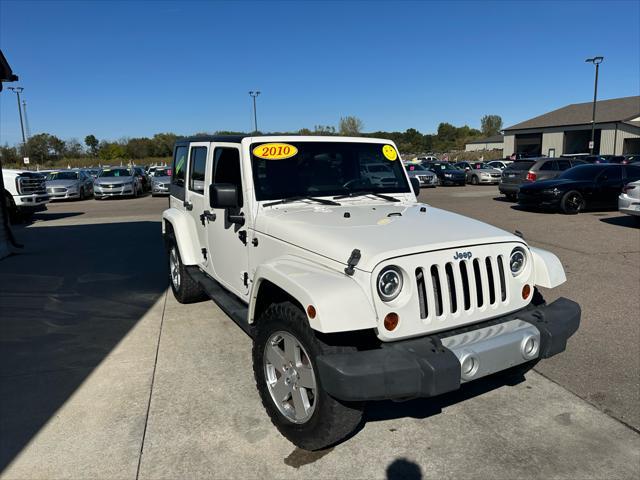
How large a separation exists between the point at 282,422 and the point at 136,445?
3.13ft

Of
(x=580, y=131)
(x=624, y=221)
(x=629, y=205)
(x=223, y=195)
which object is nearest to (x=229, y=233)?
(x=223, y=195)

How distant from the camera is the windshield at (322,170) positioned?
155 inches

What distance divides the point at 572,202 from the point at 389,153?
11.5 meters

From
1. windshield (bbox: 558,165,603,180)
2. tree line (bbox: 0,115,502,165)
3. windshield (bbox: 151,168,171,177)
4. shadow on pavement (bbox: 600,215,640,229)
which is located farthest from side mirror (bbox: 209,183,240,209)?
tree line (bbox: 0,115,502,165)

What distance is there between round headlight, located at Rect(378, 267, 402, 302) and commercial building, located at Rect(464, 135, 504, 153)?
87.9 m

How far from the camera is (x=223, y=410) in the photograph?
3490 millimetres

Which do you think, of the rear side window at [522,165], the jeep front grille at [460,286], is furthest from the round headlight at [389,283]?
the rear side window at [522,165]

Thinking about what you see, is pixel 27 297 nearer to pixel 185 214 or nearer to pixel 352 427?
pixel 185 214

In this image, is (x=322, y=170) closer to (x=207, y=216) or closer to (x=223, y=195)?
(x=223, y=195)

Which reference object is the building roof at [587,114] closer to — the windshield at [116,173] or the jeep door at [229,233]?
the windshield at [116,173]

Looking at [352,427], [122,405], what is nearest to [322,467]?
[352,427]

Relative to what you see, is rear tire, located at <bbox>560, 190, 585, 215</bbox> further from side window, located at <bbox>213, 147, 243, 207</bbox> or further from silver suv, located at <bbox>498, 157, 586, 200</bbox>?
side window, located at <bbox>213, 147, 243, 207</bbox>

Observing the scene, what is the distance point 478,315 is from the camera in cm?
295

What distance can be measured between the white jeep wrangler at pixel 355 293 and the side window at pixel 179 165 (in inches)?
68.2
